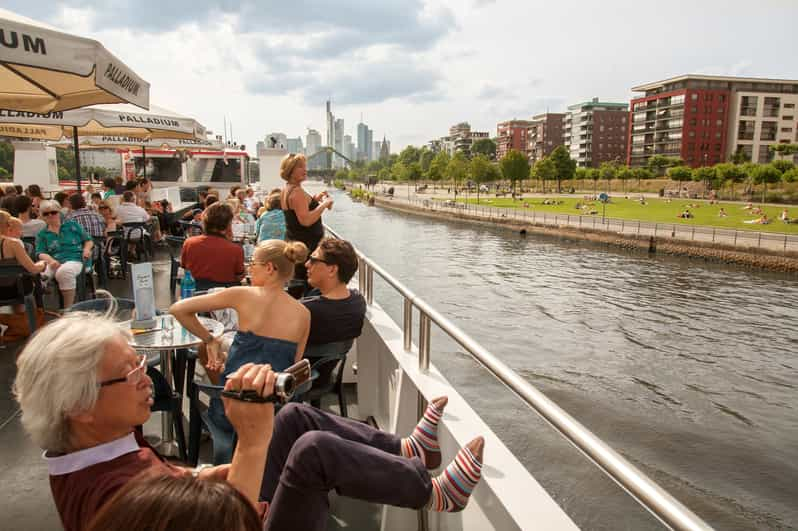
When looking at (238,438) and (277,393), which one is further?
(238,438)

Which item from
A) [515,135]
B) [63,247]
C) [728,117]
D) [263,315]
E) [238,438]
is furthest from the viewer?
[515,135]

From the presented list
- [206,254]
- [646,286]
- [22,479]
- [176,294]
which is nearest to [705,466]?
[176,294]

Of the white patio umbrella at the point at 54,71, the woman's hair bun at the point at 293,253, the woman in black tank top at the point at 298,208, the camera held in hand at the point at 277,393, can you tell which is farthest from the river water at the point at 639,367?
the white patio umbrella at the point at 54,71

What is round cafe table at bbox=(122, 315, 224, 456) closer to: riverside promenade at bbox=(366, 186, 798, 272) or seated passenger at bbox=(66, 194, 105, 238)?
seated passenger at bbox=(66, 194, 105, 238)

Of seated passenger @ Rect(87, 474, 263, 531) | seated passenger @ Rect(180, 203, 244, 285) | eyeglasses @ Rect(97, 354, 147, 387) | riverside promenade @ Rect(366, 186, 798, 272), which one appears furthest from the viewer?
riverside promenade @ Rect(366, 186, 798, 272)

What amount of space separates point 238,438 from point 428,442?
104 cm

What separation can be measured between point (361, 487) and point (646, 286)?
34.0 m

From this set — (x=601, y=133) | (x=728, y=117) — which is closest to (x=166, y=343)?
(x=728, y=117)

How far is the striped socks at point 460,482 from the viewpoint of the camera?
78.0 inches

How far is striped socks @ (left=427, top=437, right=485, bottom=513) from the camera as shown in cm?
198

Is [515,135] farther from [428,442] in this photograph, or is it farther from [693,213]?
[428,442]

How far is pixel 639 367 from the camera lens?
2072 cm

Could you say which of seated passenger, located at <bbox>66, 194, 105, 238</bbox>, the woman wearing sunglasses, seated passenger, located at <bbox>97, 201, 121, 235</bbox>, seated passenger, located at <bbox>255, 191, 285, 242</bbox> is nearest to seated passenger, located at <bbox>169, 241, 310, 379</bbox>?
seated passenger, located at <bbox>255, 191, 285, 242</bbox>

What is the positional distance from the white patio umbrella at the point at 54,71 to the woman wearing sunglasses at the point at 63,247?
1178 millimetres
